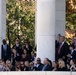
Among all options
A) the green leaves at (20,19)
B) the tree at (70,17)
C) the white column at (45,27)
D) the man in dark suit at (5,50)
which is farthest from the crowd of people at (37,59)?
the green leaves at (20,19)

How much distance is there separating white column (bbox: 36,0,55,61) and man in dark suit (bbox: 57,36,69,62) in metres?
0.86

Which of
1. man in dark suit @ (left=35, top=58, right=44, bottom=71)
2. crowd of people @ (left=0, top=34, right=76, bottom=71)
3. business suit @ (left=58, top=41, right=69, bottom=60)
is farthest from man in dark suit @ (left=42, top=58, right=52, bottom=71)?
business suit @ (left=58, top=41, right=69, bottom=60)

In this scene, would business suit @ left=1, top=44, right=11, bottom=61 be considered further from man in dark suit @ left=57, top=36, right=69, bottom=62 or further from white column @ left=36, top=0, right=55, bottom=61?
man in dark suit @ left=57, top=36, right=69, bottom=62

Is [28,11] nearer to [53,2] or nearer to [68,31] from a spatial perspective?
[68,31]

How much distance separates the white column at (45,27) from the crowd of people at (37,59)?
2.52 feet

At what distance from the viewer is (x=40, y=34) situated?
29.7 m

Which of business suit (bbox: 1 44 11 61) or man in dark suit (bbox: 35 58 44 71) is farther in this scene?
business suit (bbox: 1 44 11 61)

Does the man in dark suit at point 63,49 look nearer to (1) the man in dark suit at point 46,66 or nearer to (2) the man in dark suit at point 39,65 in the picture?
(2) the man in dark suit at point 39,65

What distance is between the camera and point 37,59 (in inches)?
1109

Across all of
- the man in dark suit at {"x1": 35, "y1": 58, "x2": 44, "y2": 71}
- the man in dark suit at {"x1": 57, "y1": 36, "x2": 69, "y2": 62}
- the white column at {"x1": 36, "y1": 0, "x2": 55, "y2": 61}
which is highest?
the white column at {"x1": 36, "y1": 0, "x2": 55, "y2": 61}

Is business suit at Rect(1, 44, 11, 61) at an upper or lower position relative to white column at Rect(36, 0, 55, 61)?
lower

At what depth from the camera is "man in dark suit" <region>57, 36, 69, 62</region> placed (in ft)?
98.5

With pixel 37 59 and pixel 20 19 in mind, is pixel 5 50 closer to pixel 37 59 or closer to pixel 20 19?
pixel 37 59

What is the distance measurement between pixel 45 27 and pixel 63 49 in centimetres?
199
